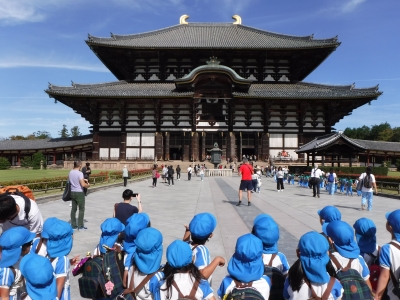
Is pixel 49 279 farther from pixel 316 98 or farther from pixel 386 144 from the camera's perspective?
pixel 386 144

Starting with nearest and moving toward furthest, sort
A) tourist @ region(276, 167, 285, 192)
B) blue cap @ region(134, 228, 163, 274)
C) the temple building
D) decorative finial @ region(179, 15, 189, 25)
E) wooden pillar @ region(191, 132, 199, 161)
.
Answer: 1. blue cap @ region(134, 228, 163, 274)
2. tourist @ region(276, 167, 285, 192)
3. the temple building
4. wooden pillar @ region(191, 132, 199, 161)
5. decorative finial @ region(179, 15, 189, 25)

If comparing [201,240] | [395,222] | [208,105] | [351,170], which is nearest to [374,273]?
[395,222]

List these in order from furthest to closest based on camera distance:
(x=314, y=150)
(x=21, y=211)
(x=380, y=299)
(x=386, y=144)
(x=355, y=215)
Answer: (x=386, y=144) < (x=314, y=150) < (x=355, y=215) < (x=21, y=211) < (x=380, y=299)

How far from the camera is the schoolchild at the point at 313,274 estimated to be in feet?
8.50

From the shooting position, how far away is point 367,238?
138 inches

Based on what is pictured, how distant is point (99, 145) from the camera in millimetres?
36750

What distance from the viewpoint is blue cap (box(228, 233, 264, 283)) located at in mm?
2670

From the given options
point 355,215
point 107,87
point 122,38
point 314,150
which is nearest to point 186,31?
point 122,38

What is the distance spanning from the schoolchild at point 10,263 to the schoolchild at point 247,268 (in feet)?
6.73

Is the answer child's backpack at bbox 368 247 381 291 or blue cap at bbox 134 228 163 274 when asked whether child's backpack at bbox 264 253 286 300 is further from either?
blue cap at bbox 134 228 163 274

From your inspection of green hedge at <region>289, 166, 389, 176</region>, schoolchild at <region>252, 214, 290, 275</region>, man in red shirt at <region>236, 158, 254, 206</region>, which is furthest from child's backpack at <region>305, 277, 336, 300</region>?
green hedge at <region>289, 166, 389, 176</region>

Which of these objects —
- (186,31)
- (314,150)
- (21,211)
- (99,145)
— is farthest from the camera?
(186,31)

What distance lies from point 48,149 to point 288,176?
107ft

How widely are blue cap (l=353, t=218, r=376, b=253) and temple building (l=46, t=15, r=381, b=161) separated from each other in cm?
3221
